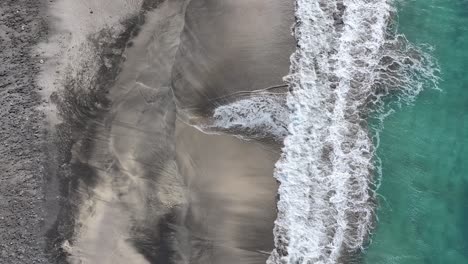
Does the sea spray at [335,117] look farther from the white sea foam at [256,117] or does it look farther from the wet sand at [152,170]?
the wet sand at [152,170]

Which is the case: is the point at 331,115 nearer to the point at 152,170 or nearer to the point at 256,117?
the point at 256,117

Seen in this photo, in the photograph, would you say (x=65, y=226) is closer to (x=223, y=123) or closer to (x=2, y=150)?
(x=2, y=150)

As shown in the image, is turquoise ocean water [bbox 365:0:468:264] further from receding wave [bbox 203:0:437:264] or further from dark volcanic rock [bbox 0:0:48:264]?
dark volcanic rock [bbox 0:0:48:264]

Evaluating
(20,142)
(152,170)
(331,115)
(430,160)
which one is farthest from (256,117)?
(20,142)

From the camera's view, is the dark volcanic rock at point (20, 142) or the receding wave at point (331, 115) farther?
the receding wave at point (331, 115)

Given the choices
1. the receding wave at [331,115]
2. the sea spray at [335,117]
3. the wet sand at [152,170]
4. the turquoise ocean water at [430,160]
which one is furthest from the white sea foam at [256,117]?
the turquoise ocean water at [430,160]

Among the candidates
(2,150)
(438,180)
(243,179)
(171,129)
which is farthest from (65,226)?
(438,180)

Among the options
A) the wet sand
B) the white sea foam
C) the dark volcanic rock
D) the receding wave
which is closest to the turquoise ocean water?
the receding wave
